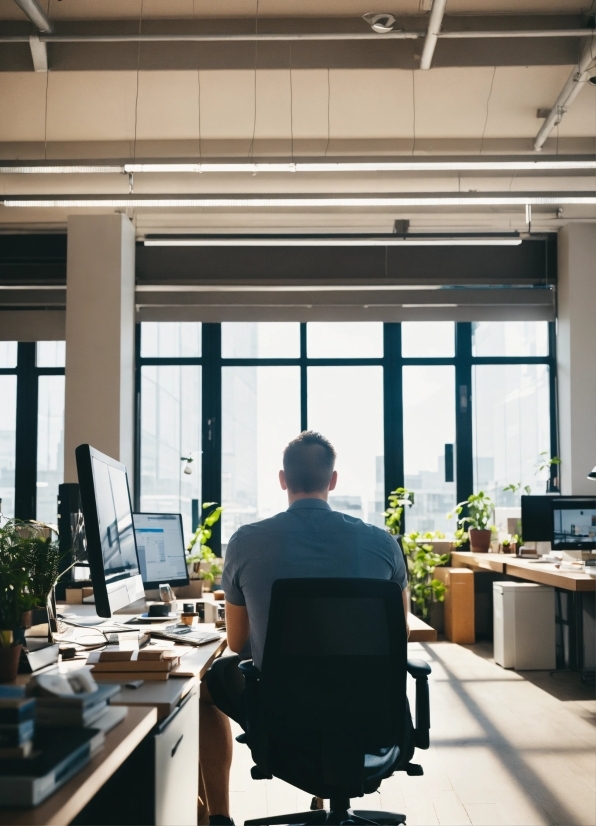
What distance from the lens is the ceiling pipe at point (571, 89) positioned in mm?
4777

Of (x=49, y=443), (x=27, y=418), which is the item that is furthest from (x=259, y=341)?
(x=27, y=418)

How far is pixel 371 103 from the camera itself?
561cm

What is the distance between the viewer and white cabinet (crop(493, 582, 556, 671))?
5.95m

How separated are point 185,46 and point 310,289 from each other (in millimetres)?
3128

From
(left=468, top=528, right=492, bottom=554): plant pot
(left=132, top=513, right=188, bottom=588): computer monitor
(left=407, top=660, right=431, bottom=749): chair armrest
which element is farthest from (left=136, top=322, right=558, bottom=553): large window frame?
(left=407, top=660, right=431, bottom=749): chair armrest

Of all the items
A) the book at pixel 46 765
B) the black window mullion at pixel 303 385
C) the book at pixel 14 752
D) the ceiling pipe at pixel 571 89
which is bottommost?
the book at pixel 46 765

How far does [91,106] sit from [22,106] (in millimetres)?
504

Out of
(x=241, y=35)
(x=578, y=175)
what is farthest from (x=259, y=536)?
(x=578, y=175)

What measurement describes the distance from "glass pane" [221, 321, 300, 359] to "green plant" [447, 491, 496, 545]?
229 centimetres

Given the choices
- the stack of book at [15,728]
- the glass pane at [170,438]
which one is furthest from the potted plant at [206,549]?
the stack of book at [15,728]

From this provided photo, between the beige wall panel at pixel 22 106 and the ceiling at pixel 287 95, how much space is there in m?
0.01

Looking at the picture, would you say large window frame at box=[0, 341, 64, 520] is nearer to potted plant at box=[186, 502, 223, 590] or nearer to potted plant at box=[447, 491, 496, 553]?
potted plant at box=[186, 502, 223, 590]

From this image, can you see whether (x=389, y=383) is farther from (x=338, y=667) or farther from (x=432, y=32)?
(x=338, y=667)

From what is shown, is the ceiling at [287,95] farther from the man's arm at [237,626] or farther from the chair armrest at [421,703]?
the chair armrest at [421,703]
